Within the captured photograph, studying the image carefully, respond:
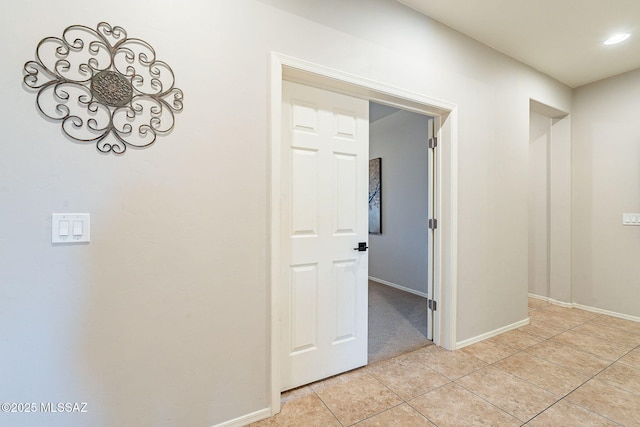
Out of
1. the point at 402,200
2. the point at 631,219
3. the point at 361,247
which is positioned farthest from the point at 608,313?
the point at 361,247

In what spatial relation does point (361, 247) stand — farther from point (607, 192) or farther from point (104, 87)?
point (607, 192)

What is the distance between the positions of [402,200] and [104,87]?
12.7 ft

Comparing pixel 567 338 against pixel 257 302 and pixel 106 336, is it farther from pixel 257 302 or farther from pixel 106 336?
pixel 106 336

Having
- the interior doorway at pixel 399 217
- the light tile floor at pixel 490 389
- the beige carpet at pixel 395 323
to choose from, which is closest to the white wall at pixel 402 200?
the interior doorway at pixel 399 217

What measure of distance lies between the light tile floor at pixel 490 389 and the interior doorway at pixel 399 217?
40.0 inches

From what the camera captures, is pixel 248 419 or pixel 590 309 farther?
pixel 590 309

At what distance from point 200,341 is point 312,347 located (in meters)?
0.78

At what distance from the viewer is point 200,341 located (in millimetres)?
1491

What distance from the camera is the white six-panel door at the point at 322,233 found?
6.13 ft

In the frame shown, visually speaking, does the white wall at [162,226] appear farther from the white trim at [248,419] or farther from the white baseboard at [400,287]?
the white baseboard at [400,287]

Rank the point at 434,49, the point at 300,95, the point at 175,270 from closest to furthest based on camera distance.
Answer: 1. the point at 175,270
2. the point at 300,95
3. the point at 434,49

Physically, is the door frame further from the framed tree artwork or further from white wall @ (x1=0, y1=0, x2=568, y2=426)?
the framed tree artwork

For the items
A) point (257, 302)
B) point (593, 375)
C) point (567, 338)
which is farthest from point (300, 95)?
point (567, 338)

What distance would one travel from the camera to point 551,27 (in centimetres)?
240
